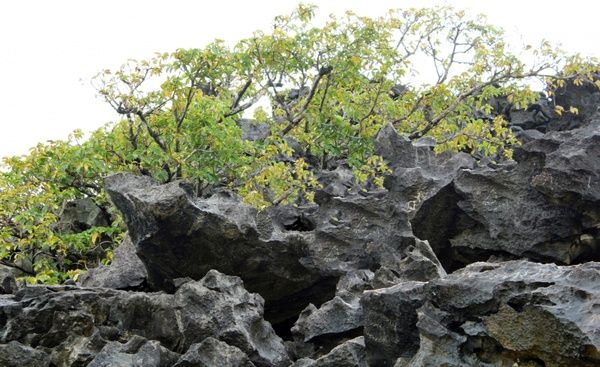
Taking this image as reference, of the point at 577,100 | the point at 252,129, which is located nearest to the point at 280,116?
the point at 252,129

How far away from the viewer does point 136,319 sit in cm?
941

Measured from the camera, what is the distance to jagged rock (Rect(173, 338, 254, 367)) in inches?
305

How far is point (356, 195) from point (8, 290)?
5.56 metres

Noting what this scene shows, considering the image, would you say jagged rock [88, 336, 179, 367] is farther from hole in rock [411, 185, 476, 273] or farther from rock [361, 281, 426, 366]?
hole in rock [411, 185, 476, 273]

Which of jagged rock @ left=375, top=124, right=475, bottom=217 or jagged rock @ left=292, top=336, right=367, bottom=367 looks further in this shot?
jagged rock @ left=375, top=124, right=475, bottom=217

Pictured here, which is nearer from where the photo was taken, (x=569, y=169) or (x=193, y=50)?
(x=569, y=169)

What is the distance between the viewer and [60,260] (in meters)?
19.9

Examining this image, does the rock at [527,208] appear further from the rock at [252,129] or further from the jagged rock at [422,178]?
the rock at [252,129]

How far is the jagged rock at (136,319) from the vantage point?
340 inches

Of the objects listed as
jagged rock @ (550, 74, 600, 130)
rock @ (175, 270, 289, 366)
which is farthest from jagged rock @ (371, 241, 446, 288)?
jagged rock @ (550, 74, 600, 130)

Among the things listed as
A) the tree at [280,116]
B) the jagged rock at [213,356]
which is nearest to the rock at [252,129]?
the tree at [280,116]

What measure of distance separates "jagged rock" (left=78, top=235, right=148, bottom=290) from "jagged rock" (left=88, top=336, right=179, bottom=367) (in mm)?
3601

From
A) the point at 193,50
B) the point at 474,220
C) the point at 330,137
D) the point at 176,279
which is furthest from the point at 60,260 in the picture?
the point at 474,220

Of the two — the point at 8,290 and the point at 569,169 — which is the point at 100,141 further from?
the point at 569,169
